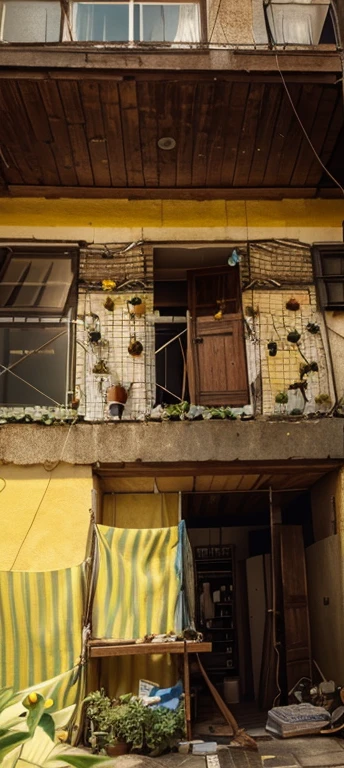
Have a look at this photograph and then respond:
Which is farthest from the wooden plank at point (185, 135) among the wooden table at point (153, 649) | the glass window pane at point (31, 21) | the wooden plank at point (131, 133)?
the wooden table at point (153, 649)

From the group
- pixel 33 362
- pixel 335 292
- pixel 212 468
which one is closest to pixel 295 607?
pixel 212 468

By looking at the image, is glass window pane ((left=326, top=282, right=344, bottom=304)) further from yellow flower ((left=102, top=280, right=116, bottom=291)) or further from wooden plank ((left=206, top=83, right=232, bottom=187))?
yellow flower ((left=102, top=280, right=116, bottom=291))

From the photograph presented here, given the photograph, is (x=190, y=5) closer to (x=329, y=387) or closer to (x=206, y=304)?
(x=206, y=304)

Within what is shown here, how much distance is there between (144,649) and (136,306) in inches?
191

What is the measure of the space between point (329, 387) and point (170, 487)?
2.83m

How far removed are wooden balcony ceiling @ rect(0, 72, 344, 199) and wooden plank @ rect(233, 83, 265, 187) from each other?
0.02 m

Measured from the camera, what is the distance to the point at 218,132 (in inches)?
352

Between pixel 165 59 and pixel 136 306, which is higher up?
pixel 165 59

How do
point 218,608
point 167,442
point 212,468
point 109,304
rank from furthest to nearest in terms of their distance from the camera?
point 218,608
point 109,304
point 212,468
point 167,442

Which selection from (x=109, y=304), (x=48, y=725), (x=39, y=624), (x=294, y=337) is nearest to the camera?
(x=48, y=725)

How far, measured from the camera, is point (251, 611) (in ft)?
38.9

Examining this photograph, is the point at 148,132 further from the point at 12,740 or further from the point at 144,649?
the point at 12,740

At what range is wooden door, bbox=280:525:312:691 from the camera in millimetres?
9141

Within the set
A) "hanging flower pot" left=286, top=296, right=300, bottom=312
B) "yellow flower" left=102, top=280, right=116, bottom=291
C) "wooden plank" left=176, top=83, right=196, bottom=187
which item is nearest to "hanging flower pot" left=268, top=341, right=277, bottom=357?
"hanging flower pot" left=286, top=296, right=300, bottom=312
